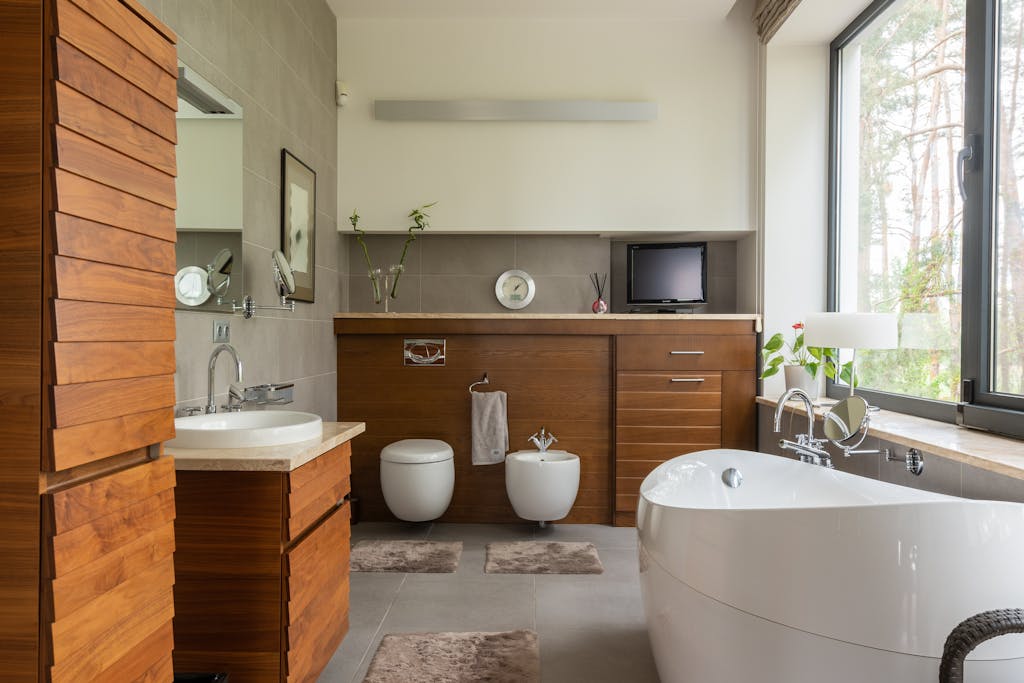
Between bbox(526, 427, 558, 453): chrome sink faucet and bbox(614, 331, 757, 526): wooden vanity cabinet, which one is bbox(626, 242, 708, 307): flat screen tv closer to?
bbox(614, 331, 757, 526): wooden vanity cabinet

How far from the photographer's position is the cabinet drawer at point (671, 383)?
3.68 m

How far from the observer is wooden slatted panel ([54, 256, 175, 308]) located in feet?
3.38

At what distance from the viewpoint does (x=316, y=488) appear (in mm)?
1891

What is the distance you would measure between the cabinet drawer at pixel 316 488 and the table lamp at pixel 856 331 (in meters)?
1.89

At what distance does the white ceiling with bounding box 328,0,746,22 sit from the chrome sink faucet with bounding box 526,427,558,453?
239 cm

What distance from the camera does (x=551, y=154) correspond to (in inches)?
151

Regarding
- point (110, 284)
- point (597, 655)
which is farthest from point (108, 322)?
point (597, 655)

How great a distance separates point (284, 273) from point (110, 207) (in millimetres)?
1642

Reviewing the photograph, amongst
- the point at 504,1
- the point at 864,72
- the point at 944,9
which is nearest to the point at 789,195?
the point at 864,72

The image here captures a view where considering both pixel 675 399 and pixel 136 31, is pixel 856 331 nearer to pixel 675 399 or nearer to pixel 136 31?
pixel 675 399

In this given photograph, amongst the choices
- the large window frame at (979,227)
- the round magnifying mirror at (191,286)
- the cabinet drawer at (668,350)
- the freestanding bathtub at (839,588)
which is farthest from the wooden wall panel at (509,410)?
the freestanding bathtub at (839,588)

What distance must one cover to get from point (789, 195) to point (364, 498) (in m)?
2.97

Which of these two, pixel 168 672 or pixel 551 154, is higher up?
pixel 551 154

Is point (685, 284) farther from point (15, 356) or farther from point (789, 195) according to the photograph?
point (15, 356)
